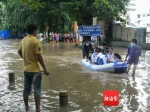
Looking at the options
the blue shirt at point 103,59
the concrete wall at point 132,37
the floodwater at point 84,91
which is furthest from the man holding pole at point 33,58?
the concrete wall at point 132,37

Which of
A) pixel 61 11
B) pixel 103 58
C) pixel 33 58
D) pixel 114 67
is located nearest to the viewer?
pixel 33 58

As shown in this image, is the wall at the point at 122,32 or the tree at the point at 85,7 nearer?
the tree at the point at 85,7

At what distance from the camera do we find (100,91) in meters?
8.14

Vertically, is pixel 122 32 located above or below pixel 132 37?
above

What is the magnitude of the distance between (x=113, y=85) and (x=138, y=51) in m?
2.30

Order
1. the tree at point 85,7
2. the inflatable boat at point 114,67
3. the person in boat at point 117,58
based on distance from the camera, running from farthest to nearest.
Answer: the tree at point 85,7 < the person in boat at point 117,58 < the inflatable boat at point 114,67

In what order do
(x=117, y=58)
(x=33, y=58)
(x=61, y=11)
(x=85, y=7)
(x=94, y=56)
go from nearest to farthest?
(x=33, y=58), (x=117, y=58), (x=94, y=56), (x=85, y=7), (x=61, y=11)

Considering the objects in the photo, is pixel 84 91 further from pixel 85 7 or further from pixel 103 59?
pixel 85 7

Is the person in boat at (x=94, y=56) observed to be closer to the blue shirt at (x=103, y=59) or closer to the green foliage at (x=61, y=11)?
the blue shirt at (x=103, y=59)

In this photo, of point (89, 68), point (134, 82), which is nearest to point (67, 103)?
point (134, 82)

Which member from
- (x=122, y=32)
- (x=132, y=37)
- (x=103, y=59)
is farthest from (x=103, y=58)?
(x=122, y=32)

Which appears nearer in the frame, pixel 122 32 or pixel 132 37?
pixel 132 37

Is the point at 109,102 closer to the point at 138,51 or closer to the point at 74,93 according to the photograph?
the point at 74,93

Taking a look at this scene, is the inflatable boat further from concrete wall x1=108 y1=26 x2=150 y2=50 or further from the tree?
concrete wall x1=108 y1=26 x2=150 y2=50
